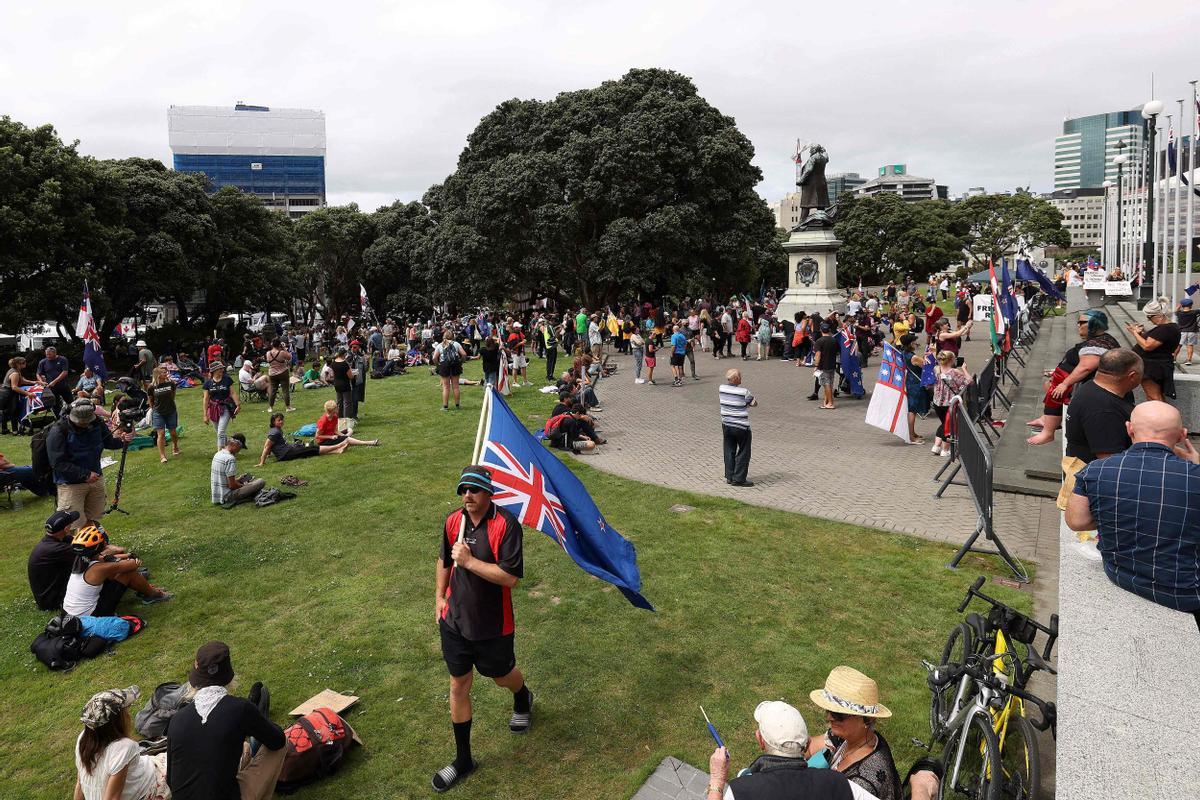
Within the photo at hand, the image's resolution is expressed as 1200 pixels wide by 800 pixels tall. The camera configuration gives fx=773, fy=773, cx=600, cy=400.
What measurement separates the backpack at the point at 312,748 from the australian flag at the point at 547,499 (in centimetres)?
197

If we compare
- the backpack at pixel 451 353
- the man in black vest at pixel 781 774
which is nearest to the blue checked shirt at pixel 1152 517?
the man in black vest at pixel 781 774

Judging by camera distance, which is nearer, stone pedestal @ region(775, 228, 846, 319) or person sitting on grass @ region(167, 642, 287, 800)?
person sitting on grass @ region(167, 642, 287, 800)

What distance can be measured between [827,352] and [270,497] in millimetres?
12545

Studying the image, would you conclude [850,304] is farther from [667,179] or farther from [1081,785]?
[1081,785]

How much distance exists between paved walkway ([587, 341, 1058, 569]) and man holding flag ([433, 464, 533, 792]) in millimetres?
6403

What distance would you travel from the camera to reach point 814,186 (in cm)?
3203

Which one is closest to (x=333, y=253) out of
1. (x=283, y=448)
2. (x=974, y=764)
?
(x=283, y=448)

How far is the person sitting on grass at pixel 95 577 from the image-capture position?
7371 mm

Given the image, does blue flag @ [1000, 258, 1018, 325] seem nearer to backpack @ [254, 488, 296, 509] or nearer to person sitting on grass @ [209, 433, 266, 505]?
backpack @ [254, 488, 296, 509]

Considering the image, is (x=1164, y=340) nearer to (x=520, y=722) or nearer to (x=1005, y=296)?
(x=1005, y=296)

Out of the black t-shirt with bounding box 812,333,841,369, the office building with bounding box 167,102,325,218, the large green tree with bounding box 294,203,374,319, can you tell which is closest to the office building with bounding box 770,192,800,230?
the office building with bounding box 167,102,325,218

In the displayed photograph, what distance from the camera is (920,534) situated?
9625mm

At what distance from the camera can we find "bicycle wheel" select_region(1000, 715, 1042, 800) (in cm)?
411

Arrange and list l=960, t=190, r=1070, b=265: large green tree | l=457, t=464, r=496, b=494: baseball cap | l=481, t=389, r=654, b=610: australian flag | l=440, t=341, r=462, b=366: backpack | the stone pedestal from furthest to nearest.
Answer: l=960, t=190, r=1070, b=265: large green tree, the stone pedestal, l=440, t=341, r=462, b=366: backpack, l=481, t=389, r=654, b=610: australian flag, l=457, t=464, r=496, b=494: baseball cap
